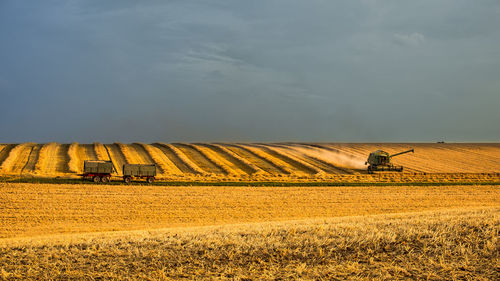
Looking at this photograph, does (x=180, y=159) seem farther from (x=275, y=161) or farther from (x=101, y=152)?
(x=275, y=161)

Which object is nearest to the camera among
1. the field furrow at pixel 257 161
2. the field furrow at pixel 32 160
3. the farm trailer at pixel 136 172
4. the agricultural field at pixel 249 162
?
the farm trailer at pixel 136 172

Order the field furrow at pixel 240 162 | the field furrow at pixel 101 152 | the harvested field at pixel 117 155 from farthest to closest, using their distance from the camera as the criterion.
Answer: the field furrow at pixel 101 152
the field furrow at pixel 240 162
the harvested field at pixel 117 155

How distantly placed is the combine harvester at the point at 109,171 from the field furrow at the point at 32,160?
7582mm

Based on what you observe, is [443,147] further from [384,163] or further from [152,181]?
[152,181]

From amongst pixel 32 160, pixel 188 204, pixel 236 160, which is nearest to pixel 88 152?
pixel 32 160

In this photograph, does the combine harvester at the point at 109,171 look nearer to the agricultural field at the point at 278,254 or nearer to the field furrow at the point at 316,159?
the field furrow at the point at 316,159

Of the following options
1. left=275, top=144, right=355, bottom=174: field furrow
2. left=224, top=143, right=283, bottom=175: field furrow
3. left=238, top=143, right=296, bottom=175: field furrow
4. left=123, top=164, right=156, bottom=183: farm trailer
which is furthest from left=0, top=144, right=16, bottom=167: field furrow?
left=275, top=144, right=355, bottom=174: field furrow

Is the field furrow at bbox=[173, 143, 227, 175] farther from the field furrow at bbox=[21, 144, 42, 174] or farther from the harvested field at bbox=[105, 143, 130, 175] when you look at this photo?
the field furrow at bbox=[21, 144, 42, 174]

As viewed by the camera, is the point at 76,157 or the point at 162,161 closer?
the point at 76,157

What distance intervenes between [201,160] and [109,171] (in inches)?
821

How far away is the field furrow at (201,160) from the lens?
55312 mm

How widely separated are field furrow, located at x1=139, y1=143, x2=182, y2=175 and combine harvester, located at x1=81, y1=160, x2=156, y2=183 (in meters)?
6.64

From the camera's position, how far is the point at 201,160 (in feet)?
207

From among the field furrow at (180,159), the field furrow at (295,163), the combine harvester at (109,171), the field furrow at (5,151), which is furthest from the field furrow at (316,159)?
the field furrow at (5,151)
